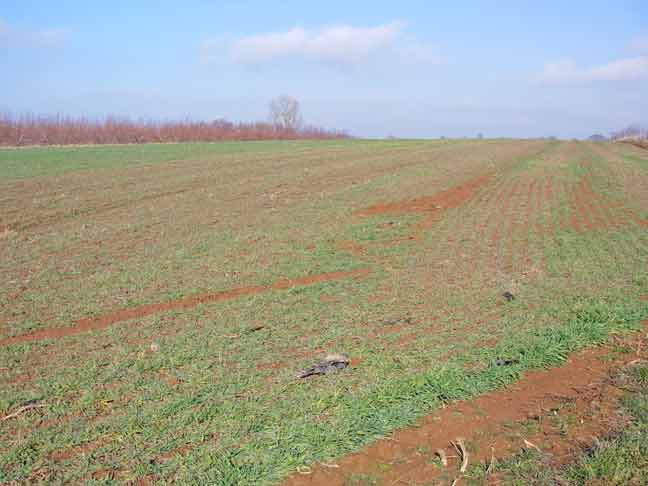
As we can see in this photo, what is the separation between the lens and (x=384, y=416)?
4.22m

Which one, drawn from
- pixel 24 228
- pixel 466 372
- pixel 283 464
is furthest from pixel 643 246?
pixel 24 228

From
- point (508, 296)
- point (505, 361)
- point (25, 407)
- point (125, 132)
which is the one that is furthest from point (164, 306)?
point (125, 132)

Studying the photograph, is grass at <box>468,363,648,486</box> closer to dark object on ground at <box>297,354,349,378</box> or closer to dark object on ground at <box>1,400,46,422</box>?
dark object on ground at <box>297,354,349,378</box>

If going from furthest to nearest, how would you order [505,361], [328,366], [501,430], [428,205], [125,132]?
[125,132] < [428,205] < [505,361] < [328,366] < [501,430]

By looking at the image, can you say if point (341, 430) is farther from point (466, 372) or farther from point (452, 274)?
point (452, 274)

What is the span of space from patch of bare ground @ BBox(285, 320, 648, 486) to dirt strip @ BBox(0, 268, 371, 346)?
11.5 feet

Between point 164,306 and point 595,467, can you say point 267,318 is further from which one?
point 595,467

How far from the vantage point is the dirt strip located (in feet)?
20.1

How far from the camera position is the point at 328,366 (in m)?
5.00

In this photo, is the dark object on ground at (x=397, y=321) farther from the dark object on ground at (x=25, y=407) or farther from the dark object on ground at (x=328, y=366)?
the dark object on ground at (x=25, y=407)

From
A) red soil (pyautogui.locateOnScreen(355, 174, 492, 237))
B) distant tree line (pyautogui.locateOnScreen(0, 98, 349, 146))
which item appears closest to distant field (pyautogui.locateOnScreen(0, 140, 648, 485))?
red soil (pyautogui.locateOnScreen(355, 174, 492, 237))

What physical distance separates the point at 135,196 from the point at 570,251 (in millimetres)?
11541

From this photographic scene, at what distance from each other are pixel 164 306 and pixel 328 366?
2.72 metres

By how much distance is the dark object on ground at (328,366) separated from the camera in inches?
193
